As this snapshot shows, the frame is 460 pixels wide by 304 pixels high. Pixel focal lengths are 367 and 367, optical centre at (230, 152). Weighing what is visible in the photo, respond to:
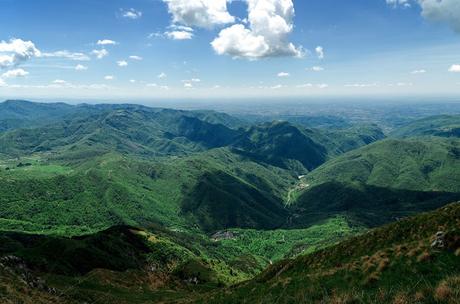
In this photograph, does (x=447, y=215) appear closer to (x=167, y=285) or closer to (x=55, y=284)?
(x=55, y=284)

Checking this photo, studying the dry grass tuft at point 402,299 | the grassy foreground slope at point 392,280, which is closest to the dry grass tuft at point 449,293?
the grassy foreground slope at point 392,280

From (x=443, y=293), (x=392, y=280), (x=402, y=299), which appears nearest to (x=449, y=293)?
(x=443, y=293)

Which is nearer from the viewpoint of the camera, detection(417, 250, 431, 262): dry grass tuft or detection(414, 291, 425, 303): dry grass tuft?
detection(414, 291, 425, 303): dry grass tuft

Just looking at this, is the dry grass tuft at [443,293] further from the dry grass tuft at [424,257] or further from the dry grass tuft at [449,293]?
the dry grass tuft at [424,257]

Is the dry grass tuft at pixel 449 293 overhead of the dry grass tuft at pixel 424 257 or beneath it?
overhead

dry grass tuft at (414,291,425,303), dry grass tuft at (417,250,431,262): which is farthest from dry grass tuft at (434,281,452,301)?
dry grass tuft at (417,250,431,262)

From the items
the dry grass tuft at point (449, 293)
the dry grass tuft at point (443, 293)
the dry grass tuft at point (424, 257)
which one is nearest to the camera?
the dry grass tuft at point (449, 293)

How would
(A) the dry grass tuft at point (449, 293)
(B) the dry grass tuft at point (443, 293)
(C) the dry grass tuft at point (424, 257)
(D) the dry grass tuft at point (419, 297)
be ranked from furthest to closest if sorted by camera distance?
(C) the dry grass tuft at point (424, 257) → (D) the dry grass tuft at point (419, 297) → (B) the dry grass tuft at point (443, 293) → (A) the dry grass tuft at point (449, 293)

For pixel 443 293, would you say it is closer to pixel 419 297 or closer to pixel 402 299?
pixel 419 297

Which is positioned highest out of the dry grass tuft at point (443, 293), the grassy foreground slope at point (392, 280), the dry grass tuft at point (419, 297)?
the dry grass tuft at point (443, 293)

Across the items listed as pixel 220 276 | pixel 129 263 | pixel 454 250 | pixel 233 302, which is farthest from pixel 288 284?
pixel 220 276

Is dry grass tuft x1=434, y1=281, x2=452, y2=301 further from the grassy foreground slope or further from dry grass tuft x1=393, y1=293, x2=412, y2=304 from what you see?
dry grass tuft x1=393, y1=293, x2=412, y2=304
